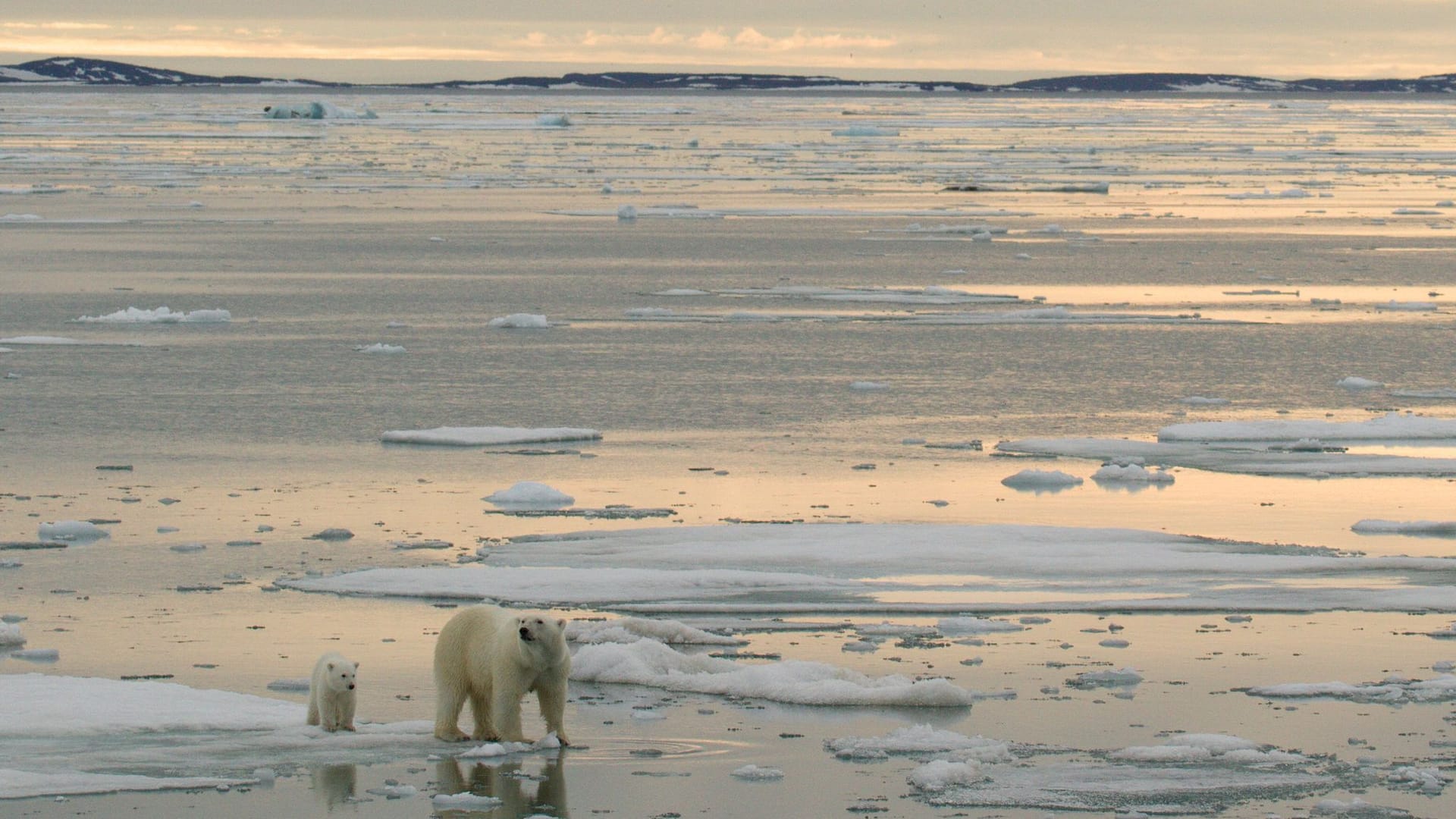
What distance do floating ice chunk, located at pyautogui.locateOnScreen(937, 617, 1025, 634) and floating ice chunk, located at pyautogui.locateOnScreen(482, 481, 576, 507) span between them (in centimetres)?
253

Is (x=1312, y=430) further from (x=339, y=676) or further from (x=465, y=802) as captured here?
(x=465, y=802)

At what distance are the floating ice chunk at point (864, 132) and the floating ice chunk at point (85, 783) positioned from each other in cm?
5951

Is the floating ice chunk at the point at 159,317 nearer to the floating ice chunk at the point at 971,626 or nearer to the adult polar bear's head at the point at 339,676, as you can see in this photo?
the floating ice chunk at the point at 971,626

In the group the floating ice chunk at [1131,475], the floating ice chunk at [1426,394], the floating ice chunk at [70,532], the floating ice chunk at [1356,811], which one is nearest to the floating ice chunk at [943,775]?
the floating ice chunk at [1356,811]

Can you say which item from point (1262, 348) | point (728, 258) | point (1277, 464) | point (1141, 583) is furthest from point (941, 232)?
point (1141, 583)

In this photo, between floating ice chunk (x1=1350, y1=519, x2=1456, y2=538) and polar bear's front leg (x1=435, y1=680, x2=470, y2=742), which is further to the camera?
floating ice chunk (x1=1350, y1=519, x2=1456, y2=538)

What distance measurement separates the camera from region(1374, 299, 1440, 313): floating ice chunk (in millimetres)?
17359

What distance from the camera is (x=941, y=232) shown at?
26.2m

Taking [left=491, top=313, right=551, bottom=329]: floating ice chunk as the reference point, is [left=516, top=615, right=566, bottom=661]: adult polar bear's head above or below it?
below

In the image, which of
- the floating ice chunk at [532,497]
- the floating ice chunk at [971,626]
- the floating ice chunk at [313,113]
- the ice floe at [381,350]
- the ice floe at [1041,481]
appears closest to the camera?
the floating ice chunk at [971,626]

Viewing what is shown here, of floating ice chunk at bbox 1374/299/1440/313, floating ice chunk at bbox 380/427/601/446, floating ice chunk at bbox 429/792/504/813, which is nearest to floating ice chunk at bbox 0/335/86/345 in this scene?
floating ice chunk at bbox 380/427/601/446

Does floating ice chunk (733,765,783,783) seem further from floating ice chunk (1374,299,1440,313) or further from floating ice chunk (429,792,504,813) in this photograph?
floating ice chunk (1374,299,1440,313)

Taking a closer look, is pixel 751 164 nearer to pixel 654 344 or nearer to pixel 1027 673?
pixel 654 344

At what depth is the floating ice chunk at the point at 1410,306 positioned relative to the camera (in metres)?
17.4
